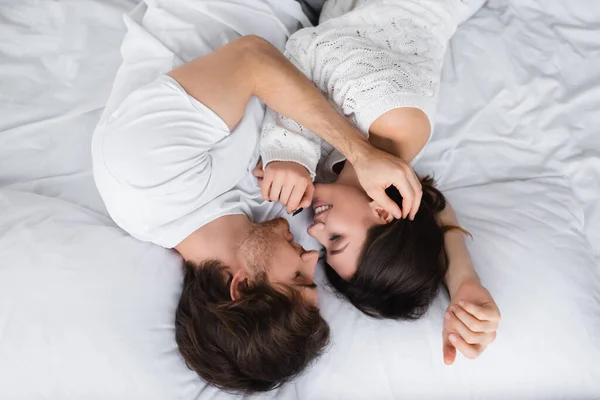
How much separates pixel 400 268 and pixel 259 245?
293 millimetres

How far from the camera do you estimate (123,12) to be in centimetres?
136

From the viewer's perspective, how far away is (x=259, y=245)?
110 centimetres

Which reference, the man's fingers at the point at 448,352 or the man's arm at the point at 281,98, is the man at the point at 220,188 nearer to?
the man's arm at the point at 281,98

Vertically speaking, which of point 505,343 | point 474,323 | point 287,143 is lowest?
point 505,343

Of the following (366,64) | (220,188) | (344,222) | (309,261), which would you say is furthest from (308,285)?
(366,64)

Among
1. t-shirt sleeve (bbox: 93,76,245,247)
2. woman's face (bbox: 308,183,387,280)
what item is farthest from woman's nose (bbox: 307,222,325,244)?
t-shirt sleeve (bbox: 93,76,245,247)

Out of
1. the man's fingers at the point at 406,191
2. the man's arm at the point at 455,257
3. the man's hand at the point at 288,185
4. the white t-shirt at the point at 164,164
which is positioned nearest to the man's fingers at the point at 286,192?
the man's hand at the point at 288,185

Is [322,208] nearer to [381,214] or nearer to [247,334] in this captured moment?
[381,214]

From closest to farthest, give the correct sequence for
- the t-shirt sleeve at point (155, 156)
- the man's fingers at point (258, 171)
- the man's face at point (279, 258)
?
the t-shirt sleeve at point (155, 156), the man's face at point (279, 258), the man's fingers at point (258, 171)

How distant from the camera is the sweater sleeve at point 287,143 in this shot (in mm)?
1166

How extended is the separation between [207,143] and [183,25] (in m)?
0.34

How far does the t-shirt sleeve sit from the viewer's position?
984 millimetres

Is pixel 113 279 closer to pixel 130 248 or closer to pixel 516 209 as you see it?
pixel 130 248

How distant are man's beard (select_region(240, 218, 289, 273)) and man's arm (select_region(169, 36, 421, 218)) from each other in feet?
0.72
